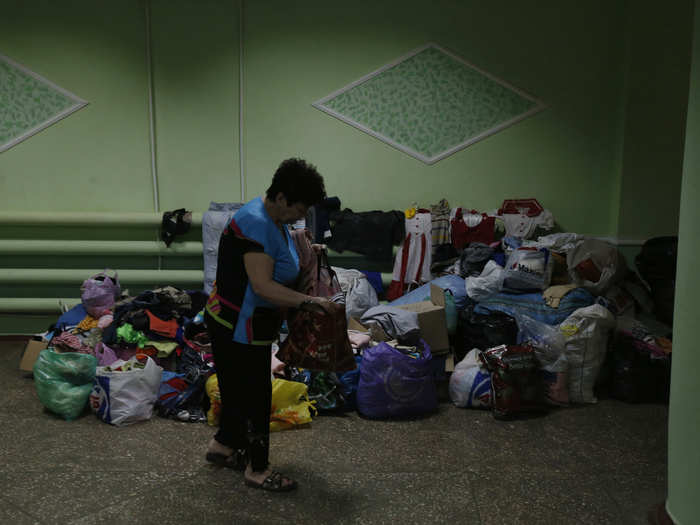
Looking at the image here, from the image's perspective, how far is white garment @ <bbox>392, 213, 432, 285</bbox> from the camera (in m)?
4.22

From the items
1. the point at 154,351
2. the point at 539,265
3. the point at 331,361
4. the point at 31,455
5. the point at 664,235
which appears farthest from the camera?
the point at 664,235

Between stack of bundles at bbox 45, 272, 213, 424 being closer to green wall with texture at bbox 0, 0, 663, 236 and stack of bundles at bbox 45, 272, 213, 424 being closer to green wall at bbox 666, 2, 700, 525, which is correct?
green wall with texture at bbox 0, 0, 663, 236

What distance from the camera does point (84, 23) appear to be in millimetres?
4332

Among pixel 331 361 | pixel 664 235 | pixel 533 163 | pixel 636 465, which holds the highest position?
pixel 533 163

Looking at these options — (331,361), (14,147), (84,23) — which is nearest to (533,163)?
(331,361)

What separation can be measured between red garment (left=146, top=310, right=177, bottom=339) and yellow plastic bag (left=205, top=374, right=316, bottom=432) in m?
0.69

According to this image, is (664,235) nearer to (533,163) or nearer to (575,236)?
(575,236)

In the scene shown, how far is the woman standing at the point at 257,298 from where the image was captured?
80.6 inches

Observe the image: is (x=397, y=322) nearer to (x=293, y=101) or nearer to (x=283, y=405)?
(x=283, y=405)

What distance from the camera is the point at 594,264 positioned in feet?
12.4

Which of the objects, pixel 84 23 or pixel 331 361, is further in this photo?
pixel 84 23

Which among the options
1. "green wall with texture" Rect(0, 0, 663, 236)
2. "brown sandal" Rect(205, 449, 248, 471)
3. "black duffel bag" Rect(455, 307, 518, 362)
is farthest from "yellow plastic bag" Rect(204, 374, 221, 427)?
"green wall with texture" Rect(0, 0, 663, 236)

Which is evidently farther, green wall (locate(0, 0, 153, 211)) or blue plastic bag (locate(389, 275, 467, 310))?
green wall (locate(0, 0, 153, 211))

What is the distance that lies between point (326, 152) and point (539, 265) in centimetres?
187
